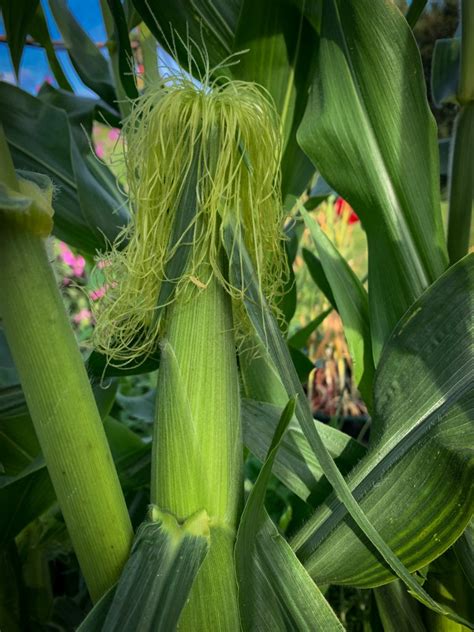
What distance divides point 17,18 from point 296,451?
0.46 meters

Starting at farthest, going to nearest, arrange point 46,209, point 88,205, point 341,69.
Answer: point 88,205 → point 341,69 → point 46,209

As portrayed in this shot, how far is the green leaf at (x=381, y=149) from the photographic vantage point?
52 cm

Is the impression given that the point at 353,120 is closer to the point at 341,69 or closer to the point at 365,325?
the point at 341,69

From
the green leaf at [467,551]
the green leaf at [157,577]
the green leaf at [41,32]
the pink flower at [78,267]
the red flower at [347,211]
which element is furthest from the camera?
the red flower at [347,211]

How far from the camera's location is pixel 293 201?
2.17 feet

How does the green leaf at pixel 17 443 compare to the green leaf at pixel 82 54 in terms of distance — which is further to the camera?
the green leaf at pixel 82 54

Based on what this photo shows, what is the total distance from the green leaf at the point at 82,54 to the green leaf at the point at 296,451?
0.47 meters

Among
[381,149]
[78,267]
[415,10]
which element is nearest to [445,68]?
[415,10]

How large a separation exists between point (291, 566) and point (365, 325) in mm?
270

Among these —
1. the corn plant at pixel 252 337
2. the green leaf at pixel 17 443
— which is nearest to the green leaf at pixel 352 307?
the corn plant at pixel 252 337

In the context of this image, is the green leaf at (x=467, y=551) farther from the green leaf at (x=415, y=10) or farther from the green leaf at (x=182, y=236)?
the green leaf at (x=415, y=10)

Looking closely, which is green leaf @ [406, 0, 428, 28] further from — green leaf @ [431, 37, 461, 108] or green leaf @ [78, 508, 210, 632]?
green leaf @ [78, 508, 210, 632]

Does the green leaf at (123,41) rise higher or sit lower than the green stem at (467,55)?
higher

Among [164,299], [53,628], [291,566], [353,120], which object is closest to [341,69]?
[353,120]
